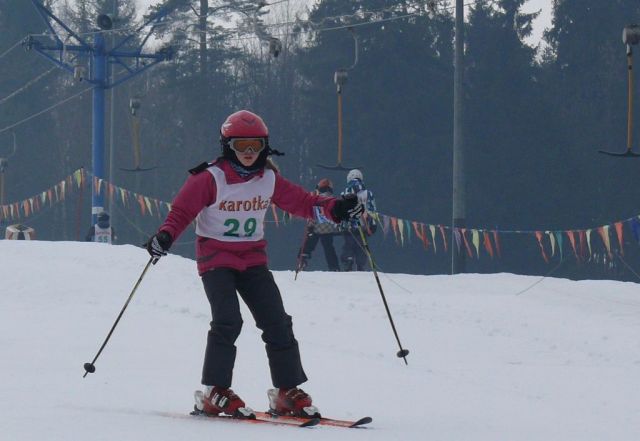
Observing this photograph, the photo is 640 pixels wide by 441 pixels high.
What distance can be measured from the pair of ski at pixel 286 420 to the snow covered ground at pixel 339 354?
0.10 metres

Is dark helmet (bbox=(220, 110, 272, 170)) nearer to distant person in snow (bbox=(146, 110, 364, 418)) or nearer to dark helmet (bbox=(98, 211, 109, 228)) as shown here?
distant person in snow (bbox=(146, 110, 364, 418))

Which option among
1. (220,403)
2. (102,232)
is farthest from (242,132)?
(102,232)

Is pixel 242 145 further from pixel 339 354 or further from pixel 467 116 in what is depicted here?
pixel 467 116

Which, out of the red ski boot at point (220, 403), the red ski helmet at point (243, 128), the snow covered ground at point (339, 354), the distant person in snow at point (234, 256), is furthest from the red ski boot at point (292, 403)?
the red ski helmet at point (243, 128)

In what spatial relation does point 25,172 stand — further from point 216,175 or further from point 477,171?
point 216,175

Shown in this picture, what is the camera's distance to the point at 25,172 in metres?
52.4

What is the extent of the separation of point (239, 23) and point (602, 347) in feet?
131

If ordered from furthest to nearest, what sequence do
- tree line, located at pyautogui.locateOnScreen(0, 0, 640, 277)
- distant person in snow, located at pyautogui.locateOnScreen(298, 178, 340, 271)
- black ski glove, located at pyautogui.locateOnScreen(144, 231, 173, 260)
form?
tree line, located at pyautogui.locateOnScreen(0, 0, 640, 277) → distant person in snow, located at pyautogui.locateOnScreen(298, 178, 340, 271) → black ski glove, located at pyautogui.locateOnScreen(144, 231, 173, 260)

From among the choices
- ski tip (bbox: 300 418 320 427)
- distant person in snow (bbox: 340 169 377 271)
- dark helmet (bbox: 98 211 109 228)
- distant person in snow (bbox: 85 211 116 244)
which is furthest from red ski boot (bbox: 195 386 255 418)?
dark helmet (bbox: 98 211 109 228)

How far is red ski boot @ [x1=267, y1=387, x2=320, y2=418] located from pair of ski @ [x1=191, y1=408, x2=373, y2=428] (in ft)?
0.22

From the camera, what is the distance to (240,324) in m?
5.42

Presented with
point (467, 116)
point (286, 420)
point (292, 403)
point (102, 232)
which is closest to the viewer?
point (286, 420)

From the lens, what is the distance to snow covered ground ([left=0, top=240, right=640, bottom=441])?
502cm

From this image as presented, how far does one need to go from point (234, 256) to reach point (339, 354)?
9.14 feet
